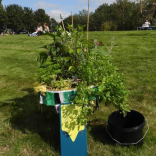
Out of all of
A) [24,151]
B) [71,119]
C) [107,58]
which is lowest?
[24,151]

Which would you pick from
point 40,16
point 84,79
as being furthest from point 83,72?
point 40,16

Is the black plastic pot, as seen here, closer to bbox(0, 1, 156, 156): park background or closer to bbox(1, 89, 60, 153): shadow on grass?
bbox(0, 1, 156, 156): park background

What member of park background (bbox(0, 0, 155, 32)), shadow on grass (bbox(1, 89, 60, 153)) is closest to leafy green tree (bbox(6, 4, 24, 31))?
park background (bbox(0, 0, 155, 32))

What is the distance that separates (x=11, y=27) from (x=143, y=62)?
55.5 meters

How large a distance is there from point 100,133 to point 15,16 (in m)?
56.7

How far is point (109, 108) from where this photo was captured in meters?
3.41

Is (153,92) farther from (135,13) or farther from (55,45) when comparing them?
(135,13)

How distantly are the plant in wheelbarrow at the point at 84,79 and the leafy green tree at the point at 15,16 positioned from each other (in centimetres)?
5574

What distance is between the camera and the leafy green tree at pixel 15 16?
5300 centimetres

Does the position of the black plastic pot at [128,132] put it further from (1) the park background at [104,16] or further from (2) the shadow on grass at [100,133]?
(1) the park background at [104,16]

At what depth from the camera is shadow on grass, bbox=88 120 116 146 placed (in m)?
2.51

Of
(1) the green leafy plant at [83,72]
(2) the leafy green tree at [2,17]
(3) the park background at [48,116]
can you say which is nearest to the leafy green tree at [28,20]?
(2) the leafy green tree at [2,17]

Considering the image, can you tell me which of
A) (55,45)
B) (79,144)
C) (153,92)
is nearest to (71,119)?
(79,144)

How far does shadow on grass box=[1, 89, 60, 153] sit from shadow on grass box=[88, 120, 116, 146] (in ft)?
1.71
